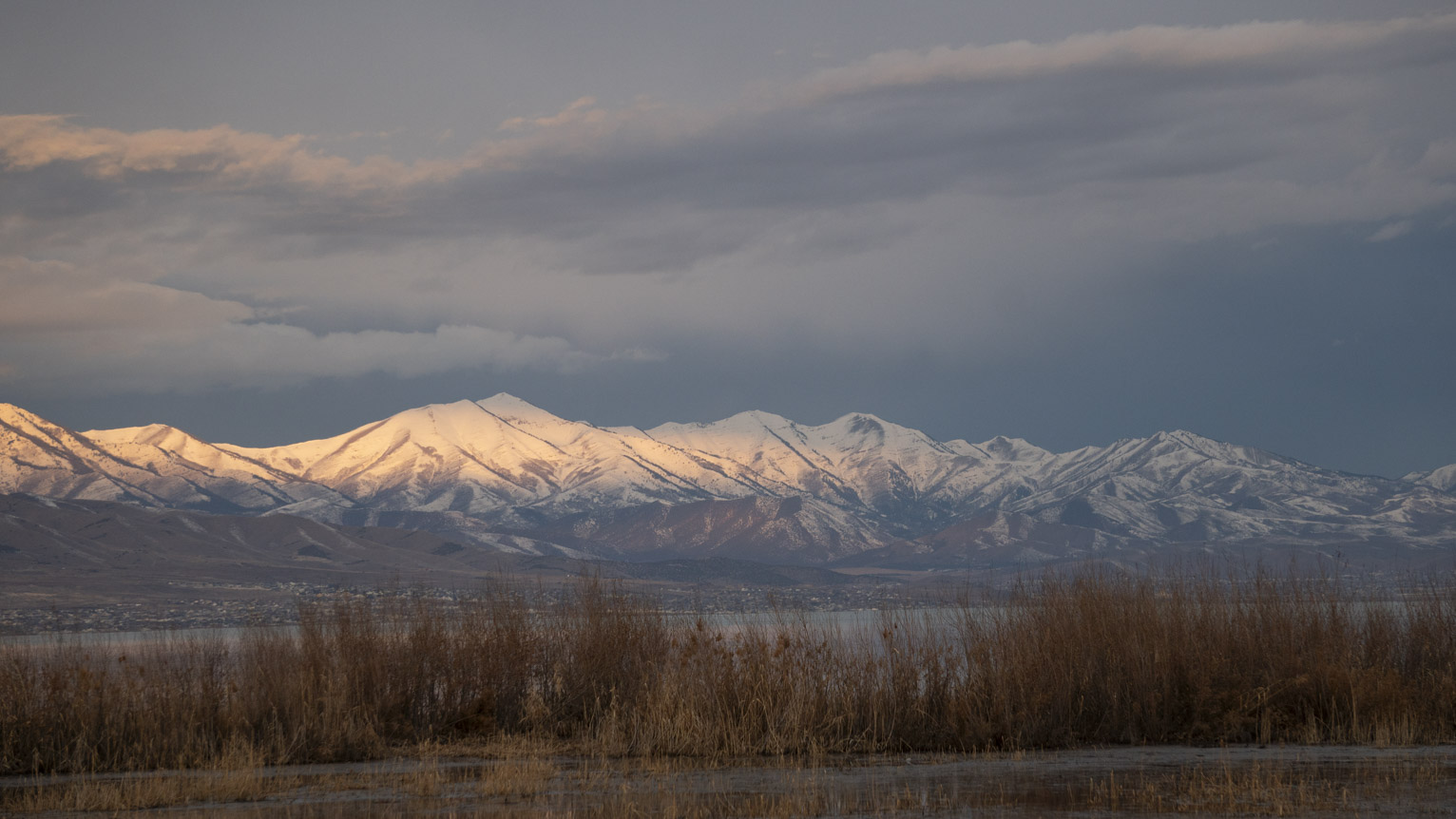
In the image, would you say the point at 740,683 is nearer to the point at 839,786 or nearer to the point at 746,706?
the point at 746,706

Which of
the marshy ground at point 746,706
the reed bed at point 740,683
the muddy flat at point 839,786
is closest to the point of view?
the muddy flat at point 839,786

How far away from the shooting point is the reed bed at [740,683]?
2125 centimetres

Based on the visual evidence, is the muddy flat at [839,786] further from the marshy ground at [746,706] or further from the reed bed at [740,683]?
the reed bed at [740,683]

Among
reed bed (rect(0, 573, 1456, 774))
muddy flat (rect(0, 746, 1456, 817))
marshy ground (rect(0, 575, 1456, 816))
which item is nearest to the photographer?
muddy flat (rect(0, 746, 1456, 817))

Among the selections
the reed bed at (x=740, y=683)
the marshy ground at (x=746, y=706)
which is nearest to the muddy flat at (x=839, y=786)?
the marshy ground at (x=746, y=706)

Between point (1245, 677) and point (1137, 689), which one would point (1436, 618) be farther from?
point (1137, 689)

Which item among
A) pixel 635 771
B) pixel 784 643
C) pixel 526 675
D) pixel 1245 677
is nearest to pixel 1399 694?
pixel 1245 677

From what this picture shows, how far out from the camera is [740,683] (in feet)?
72.9

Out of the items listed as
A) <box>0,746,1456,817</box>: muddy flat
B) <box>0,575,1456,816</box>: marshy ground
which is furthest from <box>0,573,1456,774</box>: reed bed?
<box>0,746,1456,817</box>: muddy flat

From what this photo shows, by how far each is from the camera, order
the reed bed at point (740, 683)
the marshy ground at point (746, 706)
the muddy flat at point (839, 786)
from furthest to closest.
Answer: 1. the reed bed at point (740, 683)
2. the marshy ground at point (746, 706)
3. the muddy flat at point (839, 786)

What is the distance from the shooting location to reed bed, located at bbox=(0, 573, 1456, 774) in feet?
69.7

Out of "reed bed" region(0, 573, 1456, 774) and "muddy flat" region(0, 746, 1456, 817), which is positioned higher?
"reed bed" region(0, 573, 1456, 774)

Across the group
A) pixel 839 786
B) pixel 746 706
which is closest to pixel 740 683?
pixel 746 706

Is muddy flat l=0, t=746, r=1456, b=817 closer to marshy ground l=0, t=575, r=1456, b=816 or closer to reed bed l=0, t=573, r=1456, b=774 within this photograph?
marshy ground l=0, t=575, r=1456, b=816
